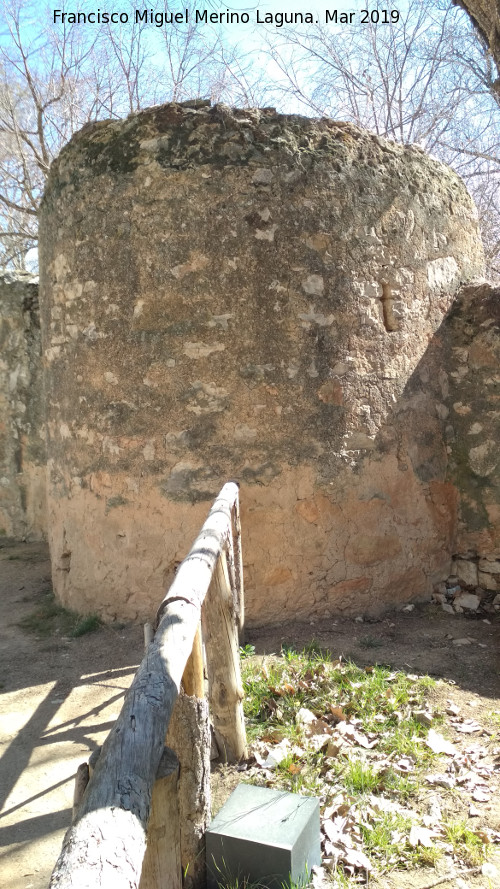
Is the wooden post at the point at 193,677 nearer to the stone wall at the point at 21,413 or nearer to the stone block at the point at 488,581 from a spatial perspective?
the stone block at the point at 488,581

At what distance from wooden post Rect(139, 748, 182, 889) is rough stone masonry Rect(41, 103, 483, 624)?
8.56 ft

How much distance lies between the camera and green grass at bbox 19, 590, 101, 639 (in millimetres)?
4555

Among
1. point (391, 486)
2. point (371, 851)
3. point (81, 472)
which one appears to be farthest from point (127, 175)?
point (371, 851)

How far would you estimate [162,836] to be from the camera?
1626 millimetres

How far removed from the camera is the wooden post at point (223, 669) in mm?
2691

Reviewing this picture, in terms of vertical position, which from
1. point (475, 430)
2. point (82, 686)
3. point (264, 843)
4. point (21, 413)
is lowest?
point (82, 686)

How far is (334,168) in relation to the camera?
4340 millimetres

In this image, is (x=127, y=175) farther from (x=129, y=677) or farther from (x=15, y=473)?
(x=15, y=473)

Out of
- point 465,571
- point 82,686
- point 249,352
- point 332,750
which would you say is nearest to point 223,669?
point 332,750

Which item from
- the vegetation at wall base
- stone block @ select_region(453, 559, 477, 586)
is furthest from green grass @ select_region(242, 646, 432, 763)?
stone block @ select_region(453, 559, 477, 586)

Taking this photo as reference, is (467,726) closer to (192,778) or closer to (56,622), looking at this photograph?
Result: (192,778)

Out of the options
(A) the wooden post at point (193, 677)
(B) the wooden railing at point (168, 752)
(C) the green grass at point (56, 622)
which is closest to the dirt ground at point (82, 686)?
(C) the green grass at point (56, 622)

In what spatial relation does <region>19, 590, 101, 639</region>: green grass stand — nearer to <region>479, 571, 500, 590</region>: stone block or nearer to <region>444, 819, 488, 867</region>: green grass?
<region>479, 571, 500, 590</region>: stone block

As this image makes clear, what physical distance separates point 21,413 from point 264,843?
5749mm
